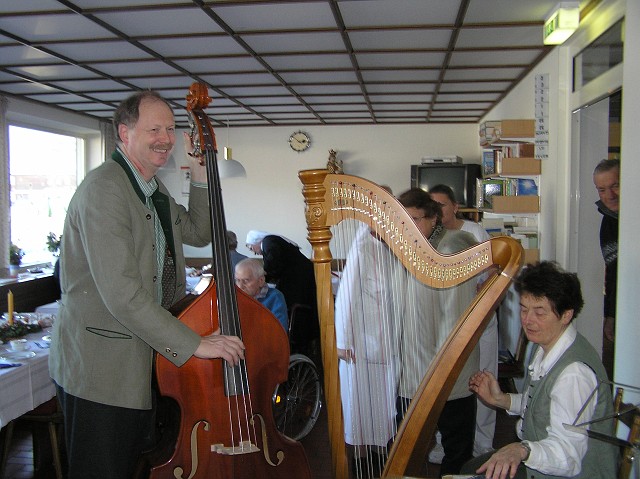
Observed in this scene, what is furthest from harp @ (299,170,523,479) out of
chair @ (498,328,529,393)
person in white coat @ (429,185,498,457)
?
chair @ (498,328,529,393)

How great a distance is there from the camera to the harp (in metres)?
1.51

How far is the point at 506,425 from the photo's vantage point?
12.4ft

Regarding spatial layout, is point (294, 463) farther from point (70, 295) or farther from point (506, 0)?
point (506, 0)

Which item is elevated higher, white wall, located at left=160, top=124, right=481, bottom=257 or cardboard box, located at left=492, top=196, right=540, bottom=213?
white wall, located at left=160, top=124, right=481, bottom=257

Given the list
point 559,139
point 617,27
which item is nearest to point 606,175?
point 617,27

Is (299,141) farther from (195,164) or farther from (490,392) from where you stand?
(490,392)

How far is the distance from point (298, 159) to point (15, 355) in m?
6.22

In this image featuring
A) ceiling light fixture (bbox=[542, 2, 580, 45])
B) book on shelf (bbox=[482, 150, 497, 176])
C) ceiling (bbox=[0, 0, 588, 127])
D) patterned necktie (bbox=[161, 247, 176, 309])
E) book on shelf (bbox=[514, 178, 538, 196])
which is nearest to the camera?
patterned necktie (bbox=[161, 247, 176, 309])

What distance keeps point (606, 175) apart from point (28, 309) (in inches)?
180

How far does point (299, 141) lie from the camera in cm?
838

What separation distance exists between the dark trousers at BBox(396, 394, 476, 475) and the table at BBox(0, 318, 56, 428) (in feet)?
5.78

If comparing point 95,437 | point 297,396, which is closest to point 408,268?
point 95,437

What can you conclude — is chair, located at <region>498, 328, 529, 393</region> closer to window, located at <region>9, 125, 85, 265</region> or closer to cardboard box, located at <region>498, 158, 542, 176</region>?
cardboard box, located at <region>498, 158, 542, 176</region>

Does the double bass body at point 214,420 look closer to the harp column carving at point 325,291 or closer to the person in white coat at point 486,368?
the harp column carving at point 325,291
